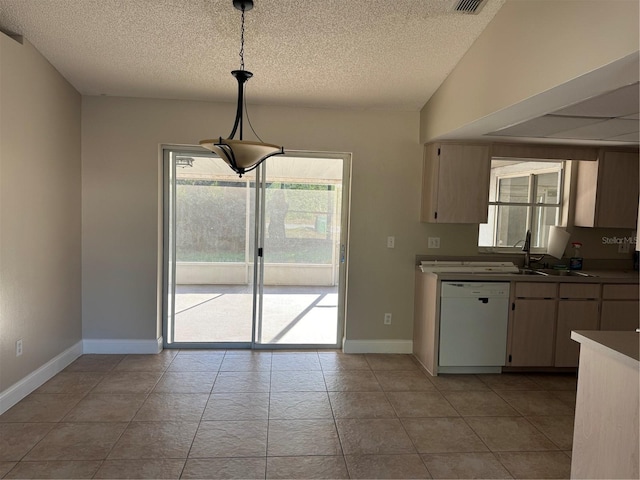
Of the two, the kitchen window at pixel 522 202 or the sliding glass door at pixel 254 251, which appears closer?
the sliding glass door at pixel 254 251

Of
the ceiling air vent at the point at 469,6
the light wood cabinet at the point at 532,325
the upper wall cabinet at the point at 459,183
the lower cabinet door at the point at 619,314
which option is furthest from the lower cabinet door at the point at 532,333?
the ceiling air vent at the point at 469,6

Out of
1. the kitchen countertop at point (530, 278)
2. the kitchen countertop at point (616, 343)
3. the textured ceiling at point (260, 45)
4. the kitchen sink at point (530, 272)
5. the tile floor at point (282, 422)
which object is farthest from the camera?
the kitchen sink at point (530, 272)

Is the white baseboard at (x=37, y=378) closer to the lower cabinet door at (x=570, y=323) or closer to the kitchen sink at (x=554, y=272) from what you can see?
the kitchen sink at (x=554, y=272)

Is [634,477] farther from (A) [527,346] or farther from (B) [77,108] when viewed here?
(B) [77,108]

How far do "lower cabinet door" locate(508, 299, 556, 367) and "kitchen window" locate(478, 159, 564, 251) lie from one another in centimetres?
80

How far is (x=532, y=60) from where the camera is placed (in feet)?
7.40

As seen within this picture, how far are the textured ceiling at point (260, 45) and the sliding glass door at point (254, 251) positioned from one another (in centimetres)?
74

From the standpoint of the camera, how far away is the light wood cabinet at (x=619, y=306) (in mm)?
3764

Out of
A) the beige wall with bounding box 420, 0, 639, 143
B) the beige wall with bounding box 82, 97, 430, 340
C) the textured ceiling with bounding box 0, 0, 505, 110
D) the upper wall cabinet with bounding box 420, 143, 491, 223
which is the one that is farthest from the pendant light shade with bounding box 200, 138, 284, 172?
the upper wall cabinet with bounding box 420, 143, 491, 223

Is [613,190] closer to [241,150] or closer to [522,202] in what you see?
[522,202]

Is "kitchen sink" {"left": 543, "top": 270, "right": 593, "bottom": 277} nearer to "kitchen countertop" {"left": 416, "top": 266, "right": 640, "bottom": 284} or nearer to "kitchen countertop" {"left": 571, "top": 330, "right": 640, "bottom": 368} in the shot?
"kitchen countertop" {"left": 416, "top": 266, "right": 640, "bottom": 284}

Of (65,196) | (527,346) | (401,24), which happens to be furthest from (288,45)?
(527,346)

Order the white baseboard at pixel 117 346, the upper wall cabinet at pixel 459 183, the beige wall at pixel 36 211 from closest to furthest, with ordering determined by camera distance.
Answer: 1. the beige wall at pixel 36 211
2. the upper wall cabinet at pixel 459 183
3. the white baseboard at pixel 117 346

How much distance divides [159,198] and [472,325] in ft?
10.2
